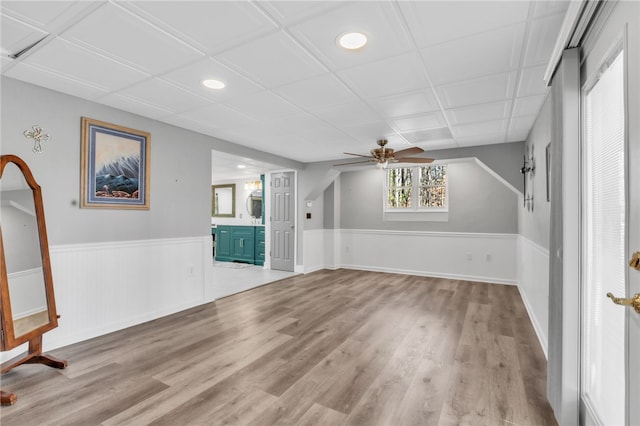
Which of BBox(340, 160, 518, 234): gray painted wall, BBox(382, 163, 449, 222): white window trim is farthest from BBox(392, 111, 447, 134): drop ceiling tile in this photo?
BBox(340, 160, 518, 234): gray painted wall

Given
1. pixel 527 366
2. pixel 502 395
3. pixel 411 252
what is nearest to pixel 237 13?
pixel 502 395

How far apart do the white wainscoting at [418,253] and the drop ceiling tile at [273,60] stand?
4231mm

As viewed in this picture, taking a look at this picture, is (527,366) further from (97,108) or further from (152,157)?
(97,108)

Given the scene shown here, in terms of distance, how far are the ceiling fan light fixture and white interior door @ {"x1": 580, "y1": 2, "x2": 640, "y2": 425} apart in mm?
2461

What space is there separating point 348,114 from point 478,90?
1.27 metres

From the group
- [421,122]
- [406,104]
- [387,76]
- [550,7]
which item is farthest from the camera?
[421,122]

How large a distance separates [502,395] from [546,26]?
2.32m

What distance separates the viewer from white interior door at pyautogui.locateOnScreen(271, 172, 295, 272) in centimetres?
642

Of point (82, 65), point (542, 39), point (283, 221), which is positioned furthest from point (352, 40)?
point (283, 221)

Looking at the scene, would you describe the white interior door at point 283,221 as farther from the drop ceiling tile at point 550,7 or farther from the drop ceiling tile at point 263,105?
the drop ceiling tile at point 550,7

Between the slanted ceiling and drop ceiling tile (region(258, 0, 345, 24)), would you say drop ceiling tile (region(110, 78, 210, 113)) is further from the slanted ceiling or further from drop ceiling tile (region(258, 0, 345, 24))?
drop ceiling tile (region(258, 0, 345, 24))

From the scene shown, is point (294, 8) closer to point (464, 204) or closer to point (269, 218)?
point (464, 204)

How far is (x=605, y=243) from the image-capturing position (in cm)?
148

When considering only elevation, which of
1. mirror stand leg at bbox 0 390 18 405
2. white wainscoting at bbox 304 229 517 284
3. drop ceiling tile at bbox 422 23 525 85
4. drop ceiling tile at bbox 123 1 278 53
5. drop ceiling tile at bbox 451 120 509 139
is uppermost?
drop ceiling tile at bbox 123 1 278 53
